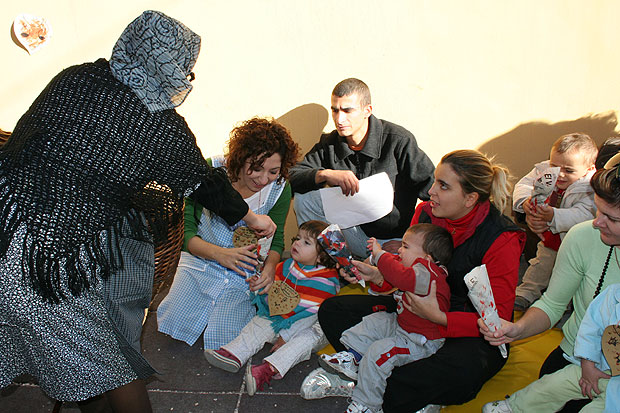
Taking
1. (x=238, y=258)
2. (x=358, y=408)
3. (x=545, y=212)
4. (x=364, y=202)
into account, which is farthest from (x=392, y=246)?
(x=358, y=408)

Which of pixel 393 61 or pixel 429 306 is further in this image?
pixel 393 61

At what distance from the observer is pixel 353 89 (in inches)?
134

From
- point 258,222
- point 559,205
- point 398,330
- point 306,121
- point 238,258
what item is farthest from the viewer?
point 306,121

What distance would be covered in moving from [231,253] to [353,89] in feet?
4.36

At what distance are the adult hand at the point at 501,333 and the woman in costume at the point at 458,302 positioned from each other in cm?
19

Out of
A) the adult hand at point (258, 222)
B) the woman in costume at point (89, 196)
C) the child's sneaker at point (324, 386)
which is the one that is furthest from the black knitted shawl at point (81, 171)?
the child's sneaker at point (324, 386)

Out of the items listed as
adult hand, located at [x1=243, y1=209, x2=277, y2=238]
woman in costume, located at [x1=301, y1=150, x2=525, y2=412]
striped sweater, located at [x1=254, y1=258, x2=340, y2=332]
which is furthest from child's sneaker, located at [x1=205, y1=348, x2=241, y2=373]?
adult hand, located at [x1=243, y1=209, x2=277, y2=238]

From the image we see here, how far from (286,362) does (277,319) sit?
319mm

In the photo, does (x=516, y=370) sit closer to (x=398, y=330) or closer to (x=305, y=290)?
(x=398, y=330)

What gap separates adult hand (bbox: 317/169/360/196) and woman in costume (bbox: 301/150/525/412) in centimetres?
58

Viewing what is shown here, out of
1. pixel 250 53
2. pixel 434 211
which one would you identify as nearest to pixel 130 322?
pixel 434 211

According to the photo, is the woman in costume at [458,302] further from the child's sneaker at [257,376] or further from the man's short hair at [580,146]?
the man's short hair at [580,146]

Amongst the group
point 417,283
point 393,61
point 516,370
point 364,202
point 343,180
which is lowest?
point 516,370

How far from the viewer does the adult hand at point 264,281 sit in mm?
2949
